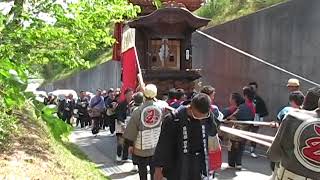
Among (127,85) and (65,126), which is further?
(127,85)

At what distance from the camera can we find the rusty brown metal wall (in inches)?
524

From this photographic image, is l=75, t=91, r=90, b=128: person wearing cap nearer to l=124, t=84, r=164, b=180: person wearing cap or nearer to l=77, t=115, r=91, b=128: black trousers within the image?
l=77, t=115, r=91, b=128: black trousers

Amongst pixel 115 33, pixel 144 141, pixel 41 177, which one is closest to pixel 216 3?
pixel 115 33

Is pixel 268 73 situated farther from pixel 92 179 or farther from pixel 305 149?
pixel 305 149

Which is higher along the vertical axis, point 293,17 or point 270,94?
point 293,17

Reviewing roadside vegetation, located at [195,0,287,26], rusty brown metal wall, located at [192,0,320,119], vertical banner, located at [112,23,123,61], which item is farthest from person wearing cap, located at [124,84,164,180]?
roadside vegetation, located at [195,0,287,26]

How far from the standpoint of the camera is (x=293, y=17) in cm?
1415

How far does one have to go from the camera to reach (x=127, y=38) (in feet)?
54.2

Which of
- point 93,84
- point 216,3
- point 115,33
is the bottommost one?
point 93,84

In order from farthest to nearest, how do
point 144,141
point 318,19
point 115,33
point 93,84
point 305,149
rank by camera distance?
point 93,84 < point 115,33 < point 318,19 < point 144,141 < point 305,149

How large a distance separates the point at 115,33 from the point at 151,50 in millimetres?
2891

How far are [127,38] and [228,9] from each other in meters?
8.83

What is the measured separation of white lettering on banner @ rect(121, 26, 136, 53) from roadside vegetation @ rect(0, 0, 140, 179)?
6.15 metres

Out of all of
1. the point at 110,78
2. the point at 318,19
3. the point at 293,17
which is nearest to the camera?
the point at 318,19
